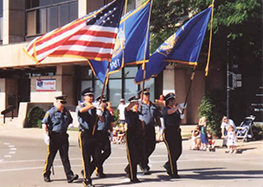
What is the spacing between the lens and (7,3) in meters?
34.3

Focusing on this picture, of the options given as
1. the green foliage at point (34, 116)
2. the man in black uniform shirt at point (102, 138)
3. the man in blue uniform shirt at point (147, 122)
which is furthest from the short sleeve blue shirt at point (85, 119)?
the green foliage at point (34, 116)

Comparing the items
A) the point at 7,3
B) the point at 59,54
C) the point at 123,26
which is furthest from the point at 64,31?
the point at 7,3

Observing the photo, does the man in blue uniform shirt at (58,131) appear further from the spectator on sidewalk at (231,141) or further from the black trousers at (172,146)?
the spectator on sidewalk at (231,141)

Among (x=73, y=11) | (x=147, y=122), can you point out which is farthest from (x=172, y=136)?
(x=73, y=11)

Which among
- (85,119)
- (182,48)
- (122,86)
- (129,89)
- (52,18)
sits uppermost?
(52,18)

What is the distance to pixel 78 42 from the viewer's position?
946 centimetres

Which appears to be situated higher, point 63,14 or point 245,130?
point 63,14

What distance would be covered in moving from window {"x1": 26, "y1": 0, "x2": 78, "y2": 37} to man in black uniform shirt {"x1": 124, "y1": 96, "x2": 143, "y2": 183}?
23.1m

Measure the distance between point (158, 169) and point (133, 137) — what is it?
204 centimetres

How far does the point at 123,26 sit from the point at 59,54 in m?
1.96

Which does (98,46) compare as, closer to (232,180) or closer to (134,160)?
(134,160)

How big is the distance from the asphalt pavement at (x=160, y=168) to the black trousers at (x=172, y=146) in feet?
0.88

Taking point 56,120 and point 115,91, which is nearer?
point 56,120

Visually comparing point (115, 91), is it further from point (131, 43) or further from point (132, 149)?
point (132, 149)
